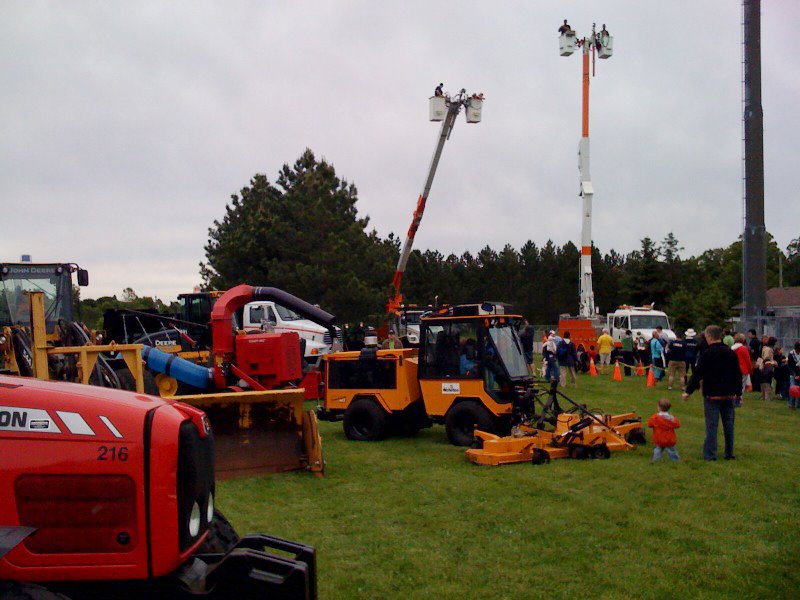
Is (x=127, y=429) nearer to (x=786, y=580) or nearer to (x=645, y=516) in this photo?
(x=786, y=580)

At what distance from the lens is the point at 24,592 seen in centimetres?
374

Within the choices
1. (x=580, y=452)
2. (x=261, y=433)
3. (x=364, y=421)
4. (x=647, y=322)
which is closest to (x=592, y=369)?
(x=647, y=322)

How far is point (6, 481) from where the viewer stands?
154 inches

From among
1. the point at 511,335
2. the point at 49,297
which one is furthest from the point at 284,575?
the point at 49,297

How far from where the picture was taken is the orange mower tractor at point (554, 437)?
1127 centimetres

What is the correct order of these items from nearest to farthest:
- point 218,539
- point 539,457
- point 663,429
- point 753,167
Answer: point 218,539 → point 663,429 → point 539,457 → point 753,167

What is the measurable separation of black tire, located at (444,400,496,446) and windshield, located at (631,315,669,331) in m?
22.4

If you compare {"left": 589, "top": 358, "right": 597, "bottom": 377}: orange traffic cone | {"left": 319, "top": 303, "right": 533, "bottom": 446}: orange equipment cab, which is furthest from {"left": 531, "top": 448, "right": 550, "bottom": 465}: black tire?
{"left": 589, "top": 358, "right": 597, "bottom": 377}: orange traffic cone

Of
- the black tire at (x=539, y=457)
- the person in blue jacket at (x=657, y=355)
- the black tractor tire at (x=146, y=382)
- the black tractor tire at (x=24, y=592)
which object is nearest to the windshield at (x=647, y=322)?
the person in blue jacket at (x=657, y=355)

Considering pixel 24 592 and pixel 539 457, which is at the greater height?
pixel 24 592

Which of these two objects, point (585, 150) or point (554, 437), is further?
point (585, 150)

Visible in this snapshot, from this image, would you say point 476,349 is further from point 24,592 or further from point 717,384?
point 24,592

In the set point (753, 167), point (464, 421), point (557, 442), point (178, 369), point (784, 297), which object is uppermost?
point (753, 167)

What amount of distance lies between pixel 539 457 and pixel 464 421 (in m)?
1.90
